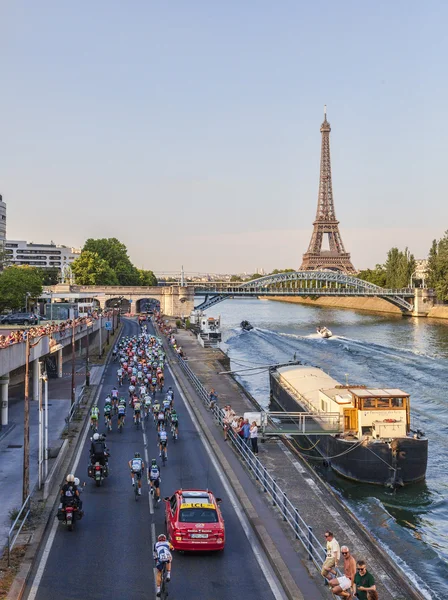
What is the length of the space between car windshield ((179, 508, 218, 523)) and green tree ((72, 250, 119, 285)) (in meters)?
160

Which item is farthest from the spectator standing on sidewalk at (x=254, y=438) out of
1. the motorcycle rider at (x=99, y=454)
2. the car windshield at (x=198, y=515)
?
the car windshield at (x=198, y=515)

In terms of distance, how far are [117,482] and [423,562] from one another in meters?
12.1

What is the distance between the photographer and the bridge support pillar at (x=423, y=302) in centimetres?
16812

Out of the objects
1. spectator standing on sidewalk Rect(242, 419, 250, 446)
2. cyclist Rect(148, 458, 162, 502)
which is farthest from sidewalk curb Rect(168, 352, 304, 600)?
cyclist Rect(148, 458, 162, 502)

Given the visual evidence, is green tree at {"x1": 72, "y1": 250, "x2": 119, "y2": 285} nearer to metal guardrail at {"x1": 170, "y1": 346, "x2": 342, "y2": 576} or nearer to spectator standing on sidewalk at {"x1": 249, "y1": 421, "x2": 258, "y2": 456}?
metal guardrail at {"x1": 170, "y1": 346, "x2": 342, "y2": 576}

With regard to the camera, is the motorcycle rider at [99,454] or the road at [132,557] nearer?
the road at [132,557]

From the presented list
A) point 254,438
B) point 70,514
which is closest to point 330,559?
point 70,514

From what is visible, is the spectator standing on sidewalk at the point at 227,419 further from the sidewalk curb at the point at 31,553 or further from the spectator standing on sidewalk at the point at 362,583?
the spectator standing on sidewalk at the point at 362,583

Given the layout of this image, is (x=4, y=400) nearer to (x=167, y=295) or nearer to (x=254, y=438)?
(x=254, y=438)

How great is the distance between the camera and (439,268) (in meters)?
158

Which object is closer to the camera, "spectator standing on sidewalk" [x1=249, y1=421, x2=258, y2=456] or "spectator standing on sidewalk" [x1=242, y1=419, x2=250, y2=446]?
"spectator standing on sidewalk" [x1=249, y1=421, x2=258, y2=456]

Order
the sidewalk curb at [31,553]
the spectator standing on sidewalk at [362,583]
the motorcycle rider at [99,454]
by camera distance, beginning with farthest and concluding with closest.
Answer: the motorcycle rider at [99,454] → the sidewalk curb at [31,553] → the spectator standing on sidewalk at [362,583]

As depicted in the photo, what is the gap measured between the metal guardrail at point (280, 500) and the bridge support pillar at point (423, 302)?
442ft

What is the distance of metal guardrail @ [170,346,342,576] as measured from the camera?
778 inches
